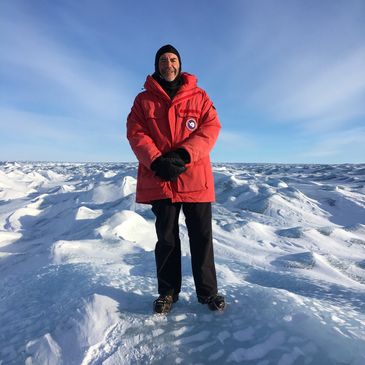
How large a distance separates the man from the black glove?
44 mm

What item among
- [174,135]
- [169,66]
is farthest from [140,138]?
[169,66]

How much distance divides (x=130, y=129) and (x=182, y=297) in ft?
3.34

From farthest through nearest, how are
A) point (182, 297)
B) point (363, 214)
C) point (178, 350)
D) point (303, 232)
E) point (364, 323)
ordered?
point (363, 214)
point (303, 232)
point (182, 297)
point (364, 323)
point (178, 350)

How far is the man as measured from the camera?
1.81 m

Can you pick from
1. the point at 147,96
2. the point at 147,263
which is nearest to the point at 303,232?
the point at 147,263

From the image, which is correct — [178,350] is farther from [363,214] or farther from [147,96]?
[363,214]

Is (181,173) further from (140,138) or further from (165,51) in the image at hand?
(165,51)

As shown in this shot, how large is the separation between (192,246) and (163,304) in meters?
0.34

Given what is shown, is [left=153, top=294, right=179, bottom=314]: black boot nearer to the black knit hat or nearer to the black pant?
the black pant

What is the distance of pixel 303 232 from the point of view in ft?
16.8

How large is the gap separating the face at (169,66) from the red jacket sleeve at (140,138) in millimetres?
209

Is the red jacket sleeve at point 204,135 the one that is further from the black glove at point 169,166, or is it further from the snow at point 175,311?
the snow at point 175,311

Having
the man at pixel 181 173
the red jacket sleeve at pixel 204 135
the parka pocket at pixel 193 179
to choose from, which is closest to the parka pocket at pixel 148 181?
the man at pixel 181 173

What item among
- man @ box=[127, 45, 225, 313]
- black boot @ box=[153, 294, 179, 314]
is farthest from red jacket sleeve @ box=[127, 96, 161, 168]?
black boot @ box=[153, 294, 179, 314]
